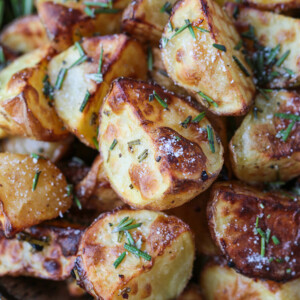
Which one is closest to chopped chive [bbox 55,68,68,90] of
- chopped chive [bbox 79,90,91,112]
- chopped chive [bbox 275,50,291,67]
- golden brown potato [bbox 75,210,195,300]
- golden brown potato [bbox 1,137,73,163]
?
chopped chive [bbox 79,90,91,112]

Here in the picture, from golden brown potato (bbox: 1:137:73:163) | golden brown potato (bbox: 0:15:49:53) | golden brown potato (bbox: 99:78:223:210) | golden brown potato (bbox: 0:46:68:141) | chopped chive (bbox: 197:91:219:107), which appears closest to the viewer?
golden brown potato (bbox: 99:78:223:210)

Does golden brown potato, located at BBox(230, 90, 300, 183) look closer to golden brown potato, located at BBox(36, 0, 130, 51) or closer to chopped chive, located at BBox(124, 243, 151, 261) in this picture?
chopped chive, located at BBox(124, 243, 151, 261)

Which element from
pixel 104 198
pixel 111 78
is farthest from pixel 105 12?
pixel 104 198

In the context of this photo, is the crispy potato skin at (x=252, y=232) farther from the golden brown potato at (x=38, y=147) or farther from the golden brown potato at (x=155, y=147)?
the golden brown potato at (x=38, y=147)

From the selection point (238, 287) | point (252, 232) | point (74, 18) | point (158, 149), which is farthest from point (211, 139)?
point (74, 18)

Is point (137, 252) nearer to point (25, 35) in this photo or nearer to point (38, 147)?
point (38, 147)

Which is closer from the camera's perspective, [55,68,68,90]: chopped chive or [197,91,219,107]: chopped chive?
[197,91,219,107]: chopped chive

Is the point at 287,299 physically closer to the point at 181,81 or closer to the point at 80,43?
the point at 181,81
